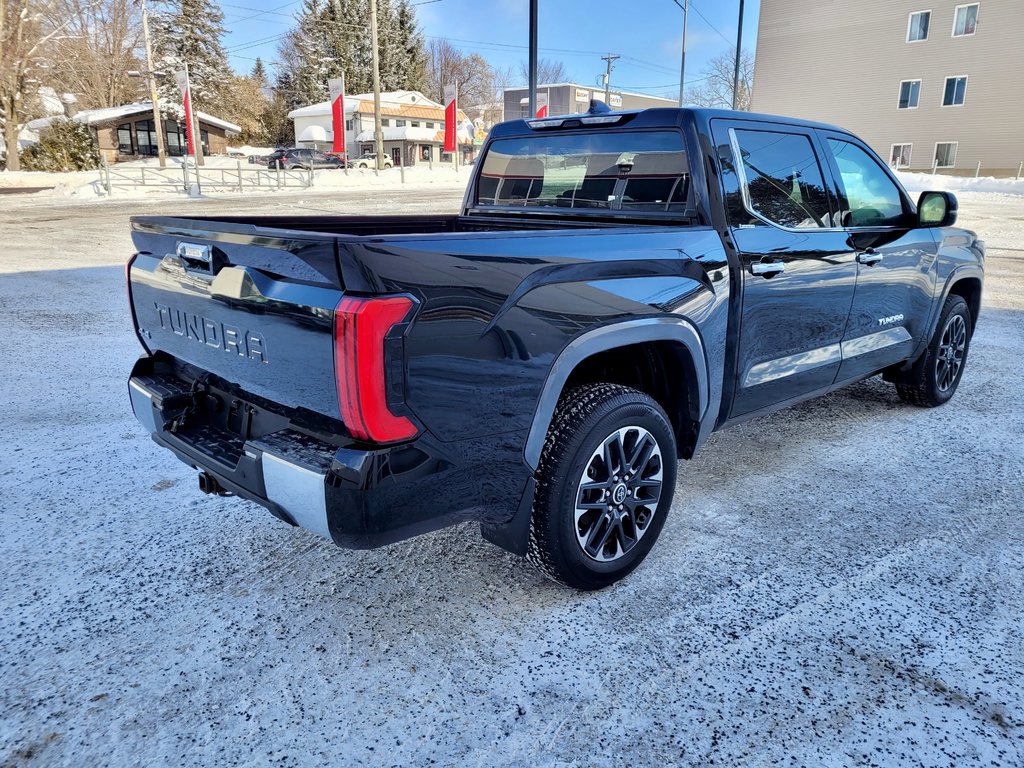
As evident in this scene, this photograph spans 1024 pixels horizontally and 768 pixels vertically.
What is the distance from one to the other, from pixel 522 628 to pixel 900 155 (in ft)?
149

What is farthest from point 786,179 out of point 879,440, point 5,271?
point 5,271

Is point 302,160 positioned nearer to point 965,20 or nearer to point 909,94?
point 909,94

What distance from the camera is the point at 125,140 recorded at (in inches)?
2023

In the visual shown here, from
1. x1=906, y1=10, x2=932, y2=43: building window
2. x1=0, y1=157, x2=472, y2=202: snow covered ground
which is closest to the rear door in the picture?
x1=0, y1=157, x2=472, y2=202: snow covered ground

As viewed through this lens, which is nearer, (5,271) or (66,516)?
(66,516)

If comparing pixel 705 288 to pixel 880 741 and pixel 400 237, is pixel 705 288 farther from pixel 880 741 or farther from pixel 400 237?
pixel 880 741

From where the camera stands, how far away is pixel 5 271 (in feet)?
34.3

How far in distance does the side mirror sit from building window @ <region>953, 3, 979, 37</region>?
41.3 m

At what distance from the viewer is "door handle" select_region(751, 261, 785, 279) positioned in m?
3.28

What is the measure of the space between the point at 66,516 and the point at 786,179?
381cm

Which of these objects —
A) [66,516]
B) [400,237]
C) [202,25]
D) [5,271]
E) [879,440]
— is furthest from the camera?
[202,25]

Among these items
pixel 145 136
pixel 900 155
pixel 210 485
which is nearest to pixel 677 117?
pixel 210 485

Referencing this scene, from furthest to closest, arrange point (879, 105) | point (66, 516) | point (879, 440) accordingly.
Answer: point (879, 105) → point (879, 440) → point (66, 516)

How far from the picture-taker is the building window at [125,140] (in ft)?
167
